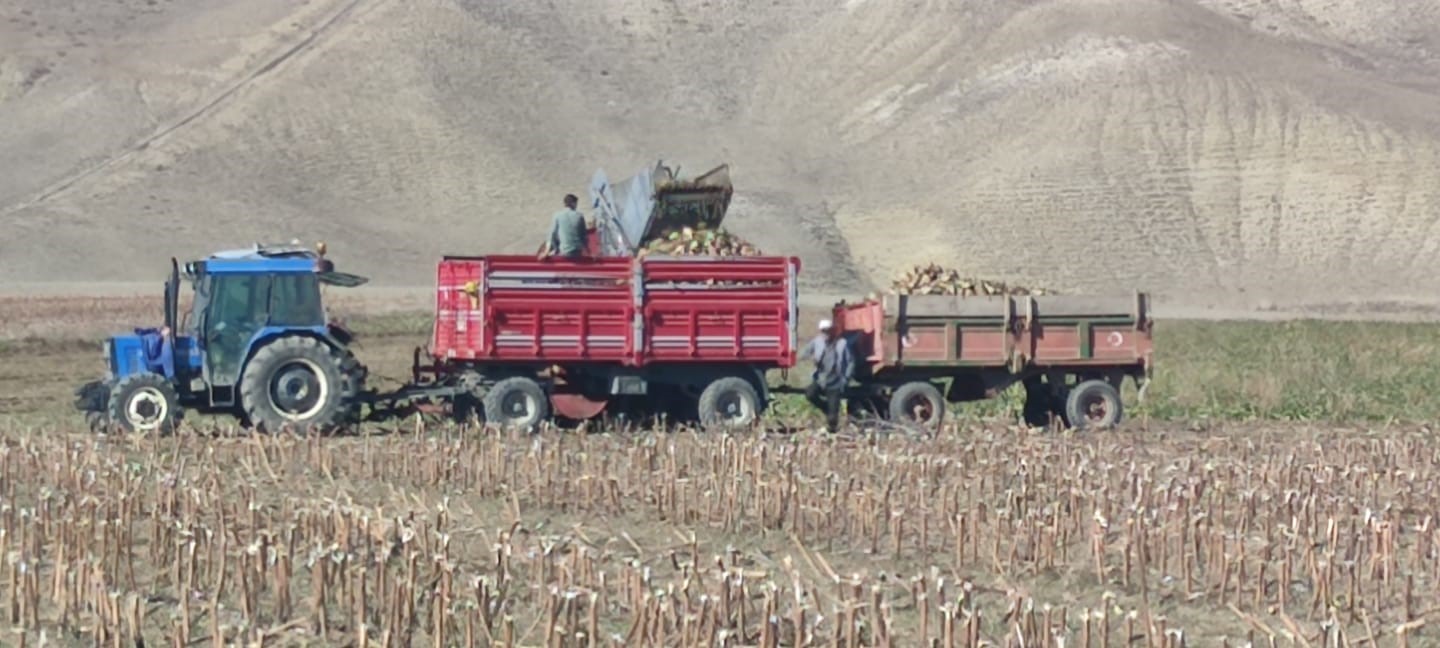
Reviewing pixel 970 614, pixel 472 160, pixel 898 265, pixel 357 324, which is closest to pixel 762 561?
pixel 970 614

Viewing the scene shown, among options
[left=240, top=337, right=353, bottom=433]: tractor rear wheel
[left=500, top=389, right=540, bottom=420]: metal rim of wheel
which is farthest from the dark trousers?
[left=240, top=337, right=353, bottom=433]: tractor rear wheel

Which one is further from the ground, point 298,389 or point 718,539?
point 298,389

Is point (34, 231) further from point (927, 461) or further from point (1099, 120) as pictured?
point (927, 461)

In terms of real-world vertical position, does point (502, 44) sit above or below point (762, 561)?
above

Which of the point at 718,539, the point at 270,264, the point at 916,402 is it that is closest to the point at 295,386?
→ the point at 270,264

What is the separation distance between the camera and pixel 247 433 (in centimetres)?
1898

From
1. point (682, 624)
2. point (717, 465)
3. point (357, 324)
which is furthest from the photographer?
point (357, 324)

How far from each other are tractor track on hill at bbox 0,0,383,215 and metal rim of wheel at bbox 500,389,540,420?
4998 centimetres

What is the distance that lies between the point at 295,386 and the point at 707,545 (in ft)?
24.9

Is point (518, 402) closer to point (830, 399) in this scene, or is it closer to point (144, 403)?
point (830, 399)

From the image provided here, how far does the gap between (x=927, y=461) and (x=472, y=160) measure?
58.7 meters

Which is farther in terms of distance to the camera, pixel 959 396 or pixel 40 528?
pixel 959 396

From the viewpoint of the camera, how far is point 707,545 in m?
12.9

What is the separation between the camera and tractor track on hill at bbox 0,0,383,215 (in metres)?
68.8
